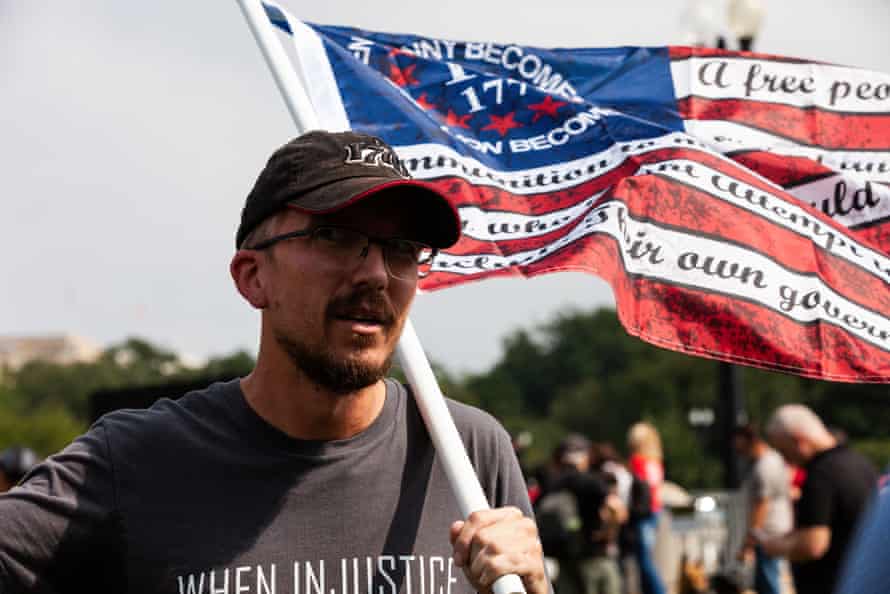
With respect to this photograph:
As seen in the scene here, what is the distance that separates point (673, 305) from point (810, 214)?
654mm

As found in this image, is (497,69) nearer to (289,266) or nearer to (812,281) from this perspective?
(812,281)

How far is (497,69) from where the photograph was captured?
4.82 m

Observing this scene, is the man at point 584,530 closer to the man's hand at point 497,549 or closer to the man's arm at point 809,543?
the man's arm at point 809,543

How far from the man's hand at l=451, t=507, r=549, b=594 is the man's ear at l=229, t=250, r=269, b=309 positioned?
0.64m

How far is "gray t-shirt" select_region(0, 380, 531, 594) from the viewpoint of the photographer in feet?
8.68

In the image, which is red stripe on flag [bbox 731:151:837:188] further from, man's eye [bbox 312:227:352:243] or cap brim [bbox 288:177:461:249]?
man's eye [bbox 312:227:352:243]

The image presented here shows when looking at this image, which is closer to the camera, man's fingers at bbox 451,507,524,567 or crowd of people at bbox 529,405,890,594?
man's fingers at bbox 451,507,524,567

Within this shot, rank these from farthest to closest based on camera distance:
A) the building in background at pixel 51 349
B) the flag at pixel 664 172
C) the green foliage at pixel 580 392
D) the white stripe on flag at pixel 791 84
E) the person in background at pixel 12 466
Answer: the building in background at pixel 51 349, the green foliage at pixel 580 392, the person in background at pixel 12 466, the white stripe on flag at pixel 791 84, the flag at pixel 664 172

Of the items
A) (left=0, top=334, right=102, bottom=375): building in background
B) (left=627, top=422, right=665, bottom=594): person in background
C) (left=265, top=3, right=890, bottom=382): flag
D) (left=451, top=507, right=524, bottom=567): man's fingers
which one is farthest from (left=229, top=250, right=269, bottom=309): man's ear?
(left=0, top=334, right=102, bottom=375): building in background

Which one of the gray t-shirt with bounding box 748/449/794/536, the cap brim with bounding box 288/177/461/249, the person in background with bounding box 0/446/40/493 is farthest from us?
the gray t-shirt with bounding box 748/449/794/536

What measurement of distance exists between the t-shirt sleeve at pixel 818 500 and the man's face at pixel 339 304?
4.86 m

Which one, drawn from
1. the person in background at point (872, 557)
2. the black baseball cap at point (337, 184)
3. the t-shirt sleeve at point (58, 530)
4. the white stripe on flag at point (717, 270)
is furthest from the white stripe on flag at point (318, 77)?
the person in background at point (872, 557)

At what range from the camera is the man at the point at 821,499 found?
7078 millimetres

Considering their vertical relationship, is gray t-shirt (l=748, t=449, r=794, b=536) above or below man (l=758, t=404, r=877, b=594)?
below
